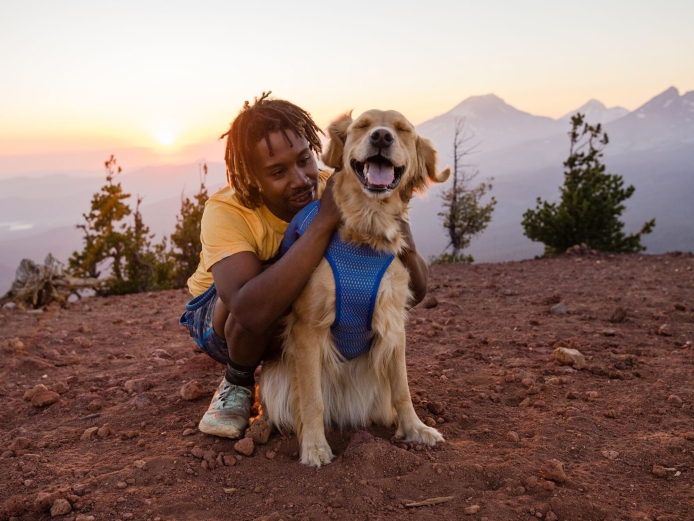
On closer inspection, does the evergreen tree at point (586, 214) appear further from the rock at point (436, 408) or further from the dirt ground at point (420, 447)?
the rock at point (436, 408)

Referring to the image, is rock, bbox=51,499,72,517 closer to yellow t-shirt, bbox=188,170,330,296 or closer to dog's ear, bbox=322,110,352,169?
yellow t-shirt, bbox=188,170,330,296

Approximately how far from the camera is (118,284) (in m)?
10.8

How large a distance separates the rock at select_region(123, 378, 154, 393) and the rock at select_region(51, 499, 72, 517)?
1.59 metres

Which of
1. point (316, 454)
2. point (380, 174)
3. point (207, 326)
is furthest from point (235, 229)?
point (316, 454)

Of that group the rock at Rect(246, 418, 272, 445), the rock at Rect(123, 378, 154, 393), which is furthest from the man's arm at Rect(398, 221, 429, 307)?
the rock at Rect(123, 378, 154, 393)

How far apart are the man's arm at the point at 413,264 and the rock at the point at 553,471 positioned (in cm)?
114

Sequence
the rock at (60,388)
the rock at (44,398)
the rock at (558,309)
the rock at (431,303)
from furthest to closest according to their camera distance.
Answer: the rock at (431,303), the rock at (558,309), the rock at (60,388), the rock at (44,398)

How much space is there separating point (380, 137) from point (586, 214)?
416 inches

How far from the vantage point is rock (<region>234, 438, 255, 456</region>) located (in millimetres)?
2885

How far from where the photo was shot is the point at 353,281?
274 centimetres

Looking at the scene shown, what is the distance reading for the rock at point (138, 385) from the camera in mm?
3972

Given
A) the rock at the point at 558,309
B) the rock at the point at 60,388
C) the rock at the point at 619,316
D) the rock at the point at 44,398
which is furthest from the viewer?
the rock at the point at 558,309

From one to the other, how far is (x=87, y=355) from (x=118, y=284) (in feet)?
20.0

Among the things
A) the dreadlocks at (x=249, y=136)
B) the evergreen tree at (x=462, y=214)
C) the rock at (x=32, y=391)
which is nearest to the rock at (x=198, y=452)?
the dreadlocks at (x=249, y=136)
